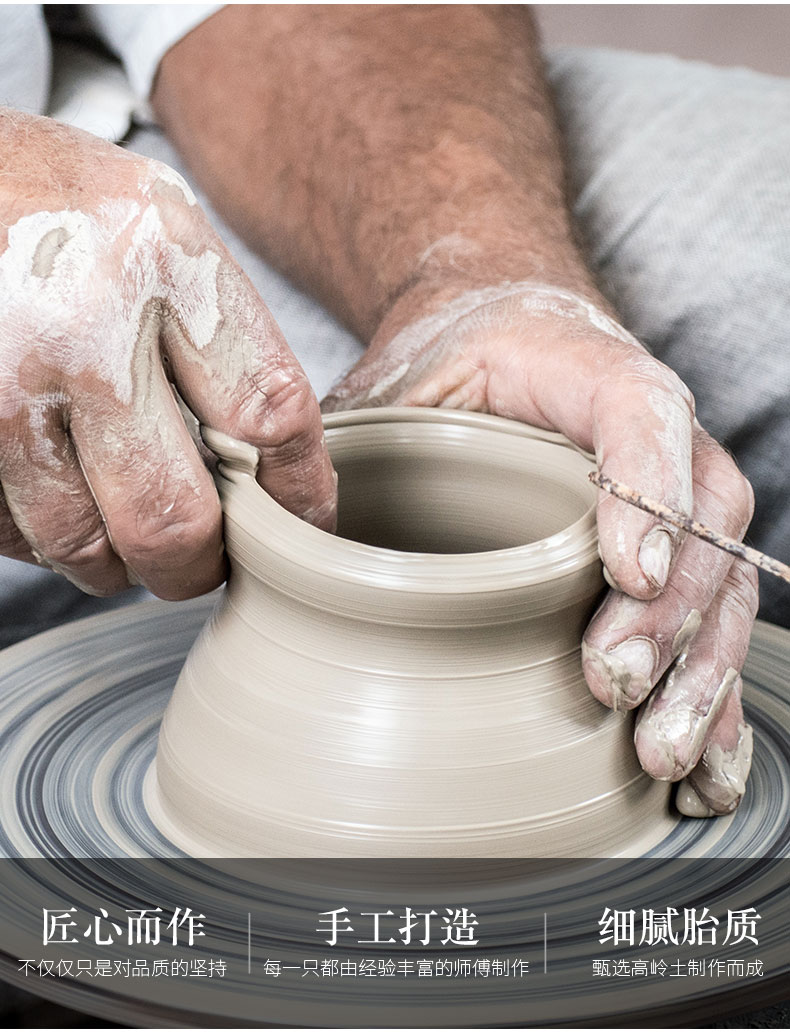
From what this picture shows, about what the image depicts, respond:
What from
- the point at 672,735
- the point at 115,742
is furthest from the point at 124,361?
the point at 672,735

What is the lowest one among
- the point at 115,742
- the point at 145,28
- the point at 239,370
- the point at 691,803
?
the point at 115,742

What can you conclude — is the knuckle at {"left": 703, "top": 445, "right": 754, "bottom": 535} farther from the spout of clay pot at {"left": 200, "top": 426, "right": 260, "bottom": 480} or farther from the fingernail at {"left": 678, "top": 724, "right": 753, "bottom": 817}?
the spout of clay pot at {"left": 200, "top": 426, "right": 260, "bottom": 480}

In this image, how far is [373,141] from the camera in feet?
5.32

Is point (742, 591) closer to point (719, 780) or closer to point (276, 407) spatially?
point (719, 780)

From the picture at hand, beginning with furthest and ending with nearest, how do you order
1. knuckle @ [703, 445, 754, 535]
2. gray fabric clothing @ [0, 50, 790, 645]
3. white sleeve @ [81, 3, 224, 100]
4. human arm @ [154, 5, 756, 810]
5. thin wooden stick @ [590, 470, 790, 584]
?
white sleeve @ [81, 3, 224, 100] < gray fabric clothing @ [0, 50, 790, 645] < knuckle @ [703, 445, 754, 535] < human arm @ [154, 5, 756, 810] < thin wooden stick @ [590, 470, 790, 584]

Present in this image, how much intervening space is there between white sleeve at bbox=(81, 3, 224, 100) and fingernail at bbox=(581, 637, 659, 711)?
136 cm

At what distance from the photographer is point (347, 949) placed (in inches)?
28.1

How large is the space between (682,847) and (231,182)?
1289 millimetres

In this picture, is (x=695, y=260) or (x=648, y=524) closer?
(x=648, y=524)

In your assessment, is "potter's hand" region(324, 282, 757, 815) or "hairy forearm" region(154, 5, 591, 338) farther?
"hairy forearm" region(154, 5, 591, 338)

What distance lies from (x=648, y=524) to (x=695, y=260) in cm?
72

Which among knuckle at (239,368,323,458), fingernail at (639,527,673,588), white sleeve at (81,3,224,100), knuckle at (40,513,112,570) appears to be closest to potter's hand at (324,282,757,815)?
fingernail at (639,527,673,588)

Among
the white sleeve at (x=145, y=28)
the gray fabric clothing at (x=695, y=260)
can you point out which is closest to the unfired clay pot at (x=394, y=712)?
the gray fabric clothing at (x=695, y=260)

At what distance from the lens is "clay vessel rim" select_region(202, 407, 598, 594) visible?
2.48ft
